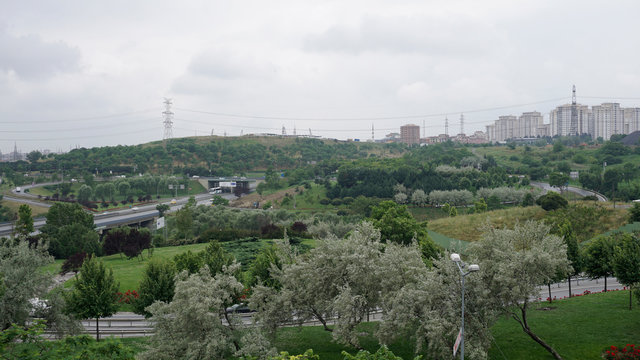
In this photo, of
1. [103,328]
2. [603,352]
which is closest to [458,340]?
[603,352]

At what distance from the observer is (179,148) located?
14825cm

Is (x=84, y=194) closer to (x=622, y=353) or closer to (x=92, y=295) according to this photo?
(x=92, y=295)

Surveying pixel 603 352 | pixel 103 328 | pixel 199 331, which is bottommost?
pixel 103 328

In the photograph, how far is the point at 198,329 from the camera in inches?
730

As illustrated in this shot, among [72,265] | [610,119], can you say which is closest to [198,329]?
[72,265]

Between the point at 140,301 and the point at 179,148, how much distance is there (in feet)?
425

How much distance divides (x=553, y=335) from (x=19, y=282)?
1095 inches

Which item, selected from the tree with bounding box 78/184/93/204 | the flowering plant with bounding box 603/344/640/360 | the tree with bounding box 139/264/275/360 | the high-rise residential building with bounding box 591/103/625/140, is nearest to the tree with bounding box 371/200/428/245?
the flowering plant with bounding box 603/344/640/360

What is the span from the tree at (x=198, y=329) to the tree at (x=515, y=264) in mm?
9732

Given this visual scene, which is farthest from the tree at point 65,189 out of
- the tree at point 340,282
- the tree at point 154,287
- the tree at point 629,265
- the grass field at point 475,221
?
the tree at point 629,265

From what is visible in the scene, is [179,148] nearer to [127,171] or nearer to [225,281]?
[127,171]

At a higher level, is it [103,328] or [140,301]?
[140,301]

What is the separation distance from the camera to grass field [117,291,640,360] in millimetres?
19906

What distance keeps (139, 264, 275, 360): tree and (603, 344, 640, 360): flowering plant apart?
14840mm
